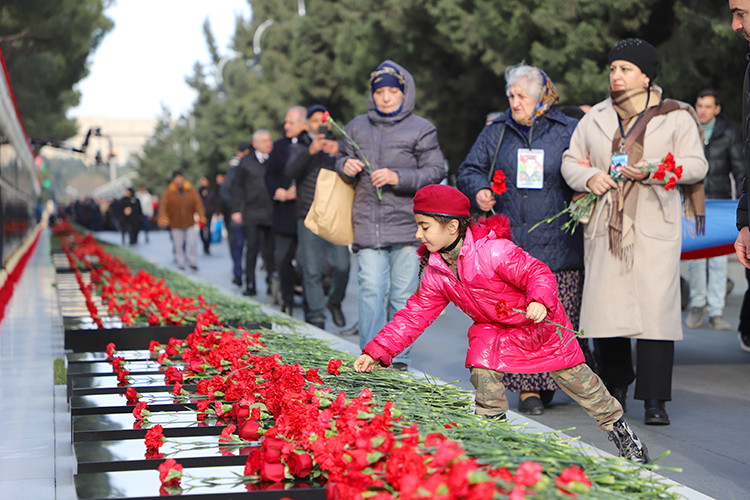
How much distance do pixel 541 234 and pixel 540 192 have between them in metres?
0.28

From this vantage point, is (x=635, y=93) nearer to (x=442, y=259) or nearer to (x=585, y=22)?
(x=442, y=259)

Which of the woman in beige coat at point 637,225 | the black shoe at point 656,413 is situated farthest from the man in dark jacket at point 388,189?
the black shoe at point 656,413

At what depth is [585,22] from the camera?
61.3 ft

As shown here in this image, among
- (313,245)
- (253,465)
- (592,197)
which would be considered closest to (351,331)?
(313,245)

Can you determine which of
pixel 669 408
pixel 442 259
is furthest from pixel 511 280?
pixel 669 408

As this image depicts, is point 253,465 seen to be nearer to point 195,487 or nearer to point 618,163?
point 195,487

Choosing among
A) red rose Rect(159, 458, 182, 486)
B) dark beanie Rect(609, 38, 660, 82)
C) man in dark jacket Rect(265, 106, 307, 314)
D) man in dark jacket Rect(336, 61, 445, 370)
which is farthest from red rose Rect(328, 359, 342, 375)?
man in dark jacket Rect(265, 106, 307, 314)

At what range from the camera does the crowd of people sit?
4.58m

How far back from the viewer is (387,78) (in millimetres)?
7113

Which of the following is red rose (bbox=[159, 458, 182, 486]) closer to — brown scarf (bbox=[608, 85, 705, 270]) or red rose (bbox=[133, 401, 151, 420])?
red rose (bbox=[133, 401, 151, 420])

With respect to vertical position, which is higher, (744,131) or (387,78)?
(387,78)

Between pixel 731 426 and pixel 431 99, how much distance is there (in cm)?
2008

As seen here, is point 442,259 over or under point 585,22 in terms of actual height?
under

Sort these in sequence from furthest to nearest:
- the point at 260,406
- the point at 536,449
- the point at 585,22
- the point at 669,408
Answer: the point at 585,22 < the point at 669,408 < the point at 260,406 < the point at 536,449
